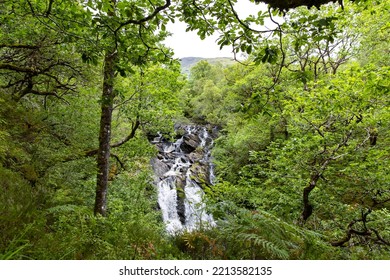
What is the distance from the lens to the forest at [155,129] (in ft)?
10.1

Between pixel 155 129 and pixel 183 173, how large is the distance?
6846mm

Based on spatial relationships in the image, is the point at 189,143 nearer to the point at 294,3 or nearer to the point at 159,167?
the point at 159,167

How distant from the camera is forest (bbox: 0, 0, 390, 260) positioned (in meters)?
3.07

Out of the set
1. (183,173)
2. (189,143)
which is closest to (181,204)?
(183,173)

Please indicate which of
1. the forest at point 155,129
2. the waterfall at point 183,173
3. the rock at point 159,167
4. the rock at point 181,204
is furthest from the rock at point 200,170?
the forest at point 155,129

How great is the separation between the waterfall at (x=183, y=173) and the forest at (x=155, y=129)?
1.97 m

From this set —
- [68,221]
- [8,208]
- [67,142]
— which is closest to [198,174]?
[67,142]

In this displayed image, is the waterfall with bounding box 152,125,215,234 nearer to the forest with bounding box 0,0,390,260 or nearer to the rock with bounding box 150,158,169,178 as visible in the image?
the rock with bounding box 150,158,169,178

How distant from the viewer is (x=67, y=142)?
318 inches

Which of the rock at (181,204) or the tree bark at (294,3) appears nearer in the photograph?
the tree bark at (294,3)

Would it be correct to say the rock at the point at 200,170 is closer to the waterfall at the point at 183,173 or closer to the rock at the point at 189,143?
the waterfall at the point at 183,173

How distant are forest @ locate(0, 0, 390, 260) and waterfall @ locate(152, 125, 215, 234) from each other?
6.46 ft

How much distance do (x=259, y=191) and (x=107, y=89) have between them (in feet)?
20.8
